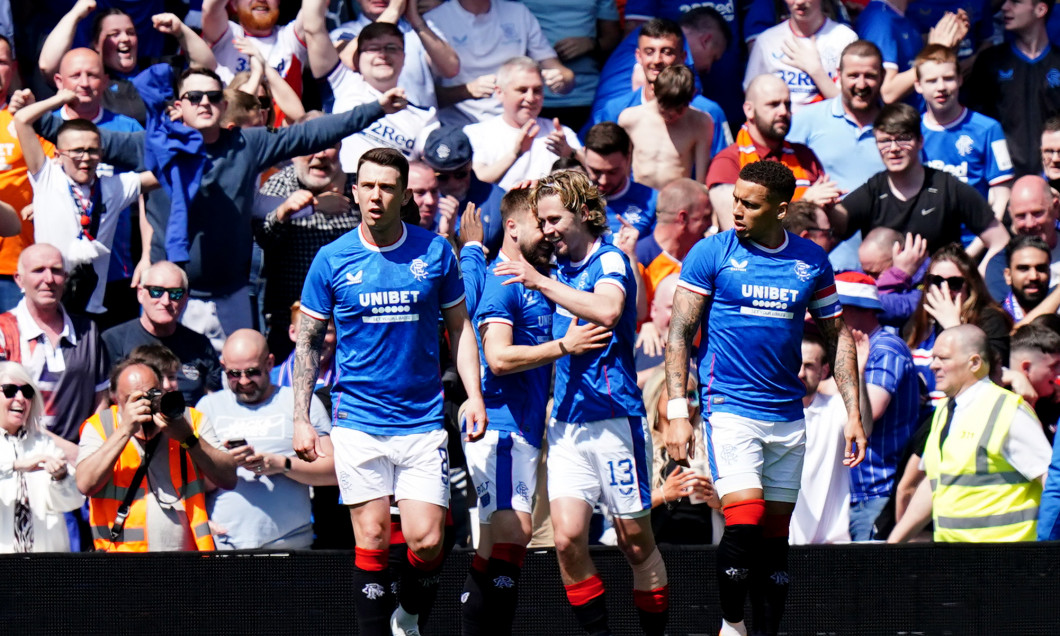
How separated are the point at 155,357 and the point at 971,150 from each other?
5524 mm

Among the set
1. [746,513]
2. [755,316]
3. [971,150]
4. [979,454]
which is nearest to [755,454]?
[746,513]

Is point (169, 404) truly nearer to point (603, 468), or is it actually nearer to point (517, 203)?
point (517, 203)

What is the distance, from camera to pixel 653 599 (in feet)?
22.2

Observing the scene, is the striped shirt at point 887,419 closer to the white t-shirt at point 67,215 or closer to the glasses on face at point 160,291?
the glasses on face at point 160,291

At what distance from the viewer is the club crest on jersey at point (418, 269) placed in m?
6.72

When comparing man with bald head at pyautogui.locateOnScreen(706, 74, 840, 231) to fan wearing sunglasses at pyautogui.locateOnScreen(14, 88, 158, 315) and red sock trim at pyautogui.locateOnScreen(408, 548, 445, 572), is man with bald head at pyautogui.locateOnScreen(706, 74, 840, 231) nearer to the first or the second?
red sock trim at pyautogui.locateOnScreen(408, 548, 445, 572)

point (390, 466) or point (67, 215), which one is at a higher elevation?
point (67, 215)

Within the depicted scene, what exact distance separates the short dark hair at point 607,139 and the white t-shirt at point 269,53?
91.7 inches

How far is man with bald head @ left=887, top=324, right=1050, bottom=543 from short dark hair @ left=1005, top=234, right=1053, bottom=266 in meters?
1.62

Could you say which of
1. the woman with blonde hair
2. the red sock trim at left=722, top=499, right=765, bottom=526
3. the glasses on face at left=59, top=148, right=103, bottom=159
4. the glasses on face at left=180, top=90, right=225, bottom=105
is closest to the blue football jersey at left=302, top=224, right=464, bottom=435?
the red sock trim at left=722, top=499, right=765, bottom=526

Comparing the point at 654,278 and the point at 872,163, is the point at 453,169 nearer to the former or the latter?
the point at 654,278

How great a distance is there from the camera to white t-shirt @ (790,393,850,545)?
7.70 m

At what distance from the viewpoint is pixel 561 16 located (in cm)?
1116

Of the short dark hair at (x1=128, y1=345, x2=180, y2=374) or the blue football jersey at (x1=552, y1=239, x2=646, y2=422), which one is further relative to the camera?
the short dark hair at (x1=128, y1=345, x2=180, y2=374)
